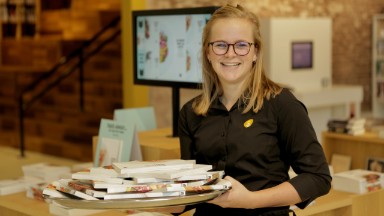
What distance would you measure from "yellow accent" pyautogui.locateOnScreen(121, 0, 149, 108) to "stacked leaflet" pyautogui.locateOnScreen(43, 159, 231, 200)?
15.7 ft

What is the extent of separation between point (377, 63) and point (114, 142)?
8396mm

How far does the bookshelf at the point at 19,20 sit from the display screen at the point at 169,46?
7625mm

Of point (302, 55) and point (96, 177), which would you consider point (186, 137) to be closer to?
point (96, 177)

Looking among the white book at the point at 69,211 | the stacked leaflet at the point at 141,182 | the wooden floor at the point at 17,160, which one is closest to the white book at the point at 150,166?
the stacked leaflet at the point at 141,182

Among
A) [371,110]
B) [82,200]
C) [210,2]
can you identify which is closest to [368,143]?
[82,200]

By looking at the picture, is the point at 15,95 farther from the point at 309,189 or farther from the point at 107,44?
the point at 309,189

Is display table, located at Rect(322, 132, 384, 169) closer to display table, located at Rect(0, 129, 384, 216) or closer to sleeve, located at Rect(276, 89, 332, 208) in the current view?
display table, located at Rect(0, 129, 384, 216)

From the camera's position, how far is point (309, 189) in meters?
2.15

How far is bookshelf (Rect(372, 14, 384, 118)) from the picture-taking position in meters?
11.1

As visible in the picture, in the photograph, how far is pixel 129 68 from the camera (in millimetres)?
6961

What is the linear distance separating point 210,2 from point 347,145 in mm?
3347

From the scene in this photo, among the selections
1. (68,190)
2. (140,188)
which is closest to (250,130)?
(140,188)

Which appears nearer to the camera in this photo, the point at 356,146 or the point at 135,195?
the point at 135,195

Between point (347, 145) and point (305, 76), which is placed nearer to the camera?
point (347, 145)
